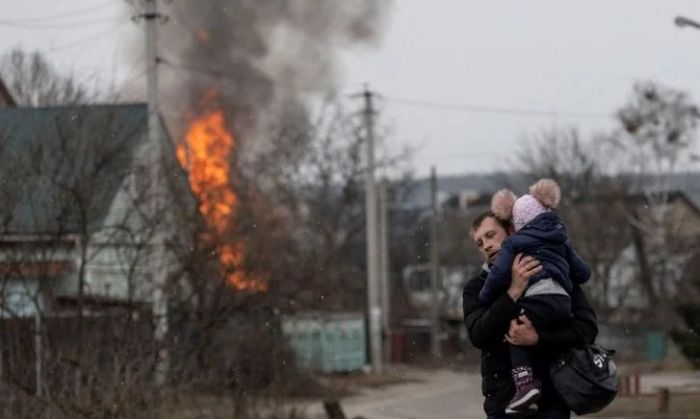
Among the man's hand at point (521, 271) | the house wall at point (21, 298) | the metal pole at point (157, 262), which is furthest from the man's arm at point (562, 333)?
the house wall at point (21, 298)

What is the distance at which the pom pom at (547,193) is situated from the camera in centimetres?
534

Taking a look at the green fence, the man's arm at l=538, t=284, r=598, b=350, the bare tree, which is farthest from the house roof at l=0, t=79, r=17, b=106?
the man's arm at l=538, t=284, r=598, b=350

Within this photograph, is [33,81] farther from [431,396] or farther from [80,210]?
[431,396]

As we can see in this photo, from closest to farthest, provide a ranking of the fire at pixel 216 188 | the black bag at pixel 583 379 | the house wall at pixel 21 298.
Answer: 1. the black bag at pixel 583 379
2. the house wall at pixel 21 298
3. the fire at pixel 216 188

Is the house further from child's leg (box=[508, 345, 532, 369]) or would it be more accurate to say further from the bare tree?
child's leg (box=[508, 345, 532, 369])

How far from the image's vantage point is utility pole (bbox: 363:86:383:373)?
38156 millimetres

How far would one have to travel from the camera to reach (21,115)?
16812 millimetres

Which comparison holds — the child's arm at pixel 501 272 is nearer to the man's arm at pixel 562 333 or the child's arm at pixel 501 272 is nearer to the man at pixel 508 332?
the man at pixel 508 332

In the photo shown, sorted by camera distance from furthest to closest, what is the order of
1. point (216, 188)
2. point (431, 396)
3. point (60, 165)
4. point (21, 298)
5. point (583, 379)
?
point (431, 396) → point (216, 188) → point (60, 165) → point (21, 298) → point (583, 379)

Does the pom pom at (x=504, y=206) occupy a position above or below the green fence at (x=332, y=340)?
above

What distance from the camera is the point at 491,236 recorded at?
548cm

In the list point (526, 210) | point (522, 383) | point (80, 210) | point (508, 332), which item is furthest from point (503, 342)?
point (80, 210)

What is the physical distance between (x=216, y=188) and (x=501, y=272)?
1524 cm

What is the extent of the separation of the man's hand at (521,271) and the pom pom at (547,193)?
28cm
